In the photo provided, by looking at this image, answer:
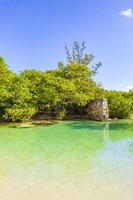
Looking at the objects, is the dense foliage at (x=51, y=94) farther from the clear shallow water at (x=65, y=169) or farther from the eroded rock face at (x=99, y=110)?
the clear shallow water at (x=65, y=169)

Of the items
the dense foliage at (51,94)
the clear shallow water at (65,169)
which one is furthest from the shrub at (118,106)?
the clear shallow water at (65,169)

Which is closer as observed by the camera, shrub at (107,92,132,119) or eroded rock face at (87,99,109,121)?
eroded rock face at (87,99,109,121)

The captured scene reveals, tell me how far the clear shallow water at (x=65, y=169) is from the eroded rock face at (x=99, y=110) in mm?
8511

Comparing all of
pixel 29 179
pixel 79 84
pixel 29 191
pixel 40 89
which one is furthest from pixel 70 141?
pixel 79 84

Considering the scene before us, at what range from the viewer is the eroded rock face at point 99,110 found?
63.3 ft

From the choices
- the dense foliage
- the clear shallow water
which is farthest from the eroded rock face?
the clear shallow water

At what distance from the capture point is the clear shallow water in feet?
15.8

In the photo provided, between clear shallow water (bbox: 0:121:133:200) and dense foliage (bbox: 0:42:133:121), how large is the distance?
5.31m

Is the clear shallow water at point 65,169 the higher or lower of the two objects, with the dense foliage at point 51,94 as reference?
lower

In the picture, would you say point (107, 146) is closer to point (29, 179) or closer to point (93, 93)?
point (29, 179)

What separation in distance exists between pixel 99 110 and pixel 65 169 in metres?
13.3

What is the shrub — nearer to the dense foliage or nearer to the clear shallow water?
the dense foliage

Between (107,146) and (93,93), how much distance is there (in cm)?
1083

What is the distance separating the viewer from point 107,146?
9508mm
